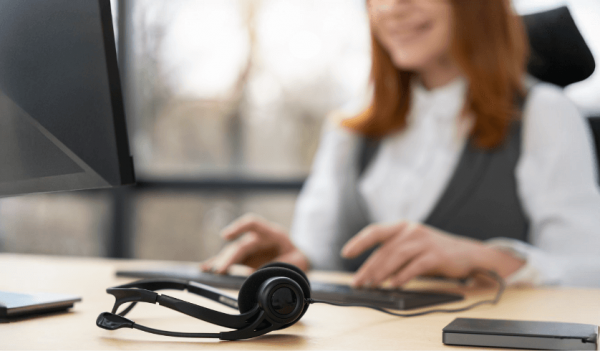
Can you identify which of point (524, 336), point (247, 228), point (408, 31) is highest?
point (408, 31)

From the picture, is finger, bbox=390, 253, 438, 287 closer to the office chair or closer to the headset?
the headset

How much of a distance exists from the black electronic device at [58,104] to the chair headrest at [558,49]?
3.75ft

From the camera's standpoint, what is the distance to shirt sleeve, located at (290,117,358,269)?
1.50m

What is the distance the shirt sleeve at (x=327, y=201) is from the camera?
1.50m

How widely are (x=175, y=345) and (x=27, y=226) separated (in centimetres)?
275

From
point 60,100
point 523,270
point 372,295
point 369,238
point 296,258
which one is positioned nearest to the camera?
point 60,100

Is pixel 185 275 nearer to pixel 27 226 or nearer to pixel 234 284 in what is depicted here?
pixel 234 284

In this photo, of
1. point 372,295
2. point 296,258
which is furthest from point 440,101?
point 372,295

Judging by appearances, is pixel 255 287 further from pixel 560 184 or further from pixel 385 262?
pixel 560 184

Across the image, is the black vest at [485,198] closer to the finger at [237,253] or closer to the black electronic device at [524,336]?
the finger at [237,253]

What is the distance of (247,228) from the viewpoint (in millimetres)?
1036

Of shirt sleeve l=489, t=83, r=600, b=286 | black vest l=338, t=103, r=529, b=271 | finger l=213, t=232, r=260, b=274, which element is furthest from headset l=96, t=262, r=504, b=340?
black vest l=338, t=103, r=529, b=271

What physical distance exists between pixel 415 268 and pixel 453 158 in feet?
1.97

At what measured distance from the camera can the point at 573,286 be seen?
0.98 metres
